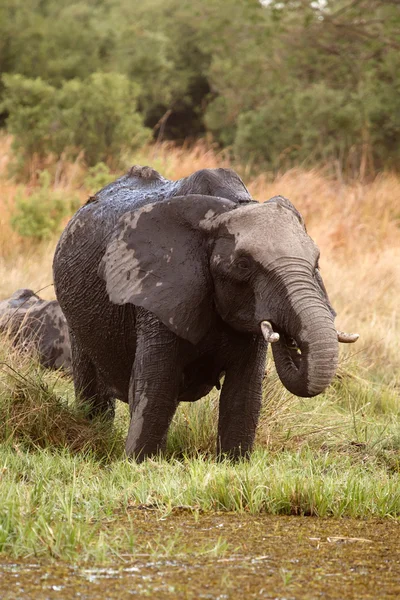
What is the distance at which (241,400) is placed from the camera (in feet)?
18.8

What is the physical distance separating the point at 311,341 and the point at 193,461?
124 centimetres

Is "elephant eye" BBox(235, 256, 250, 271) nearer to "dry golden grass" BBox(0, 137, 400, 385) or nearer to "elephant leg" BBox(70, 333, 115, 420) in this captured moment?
"elephant leg" BBox(70, 333, 115, 420)

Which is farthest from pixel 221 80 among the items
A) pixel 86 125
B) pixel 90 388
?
pixel 90 388

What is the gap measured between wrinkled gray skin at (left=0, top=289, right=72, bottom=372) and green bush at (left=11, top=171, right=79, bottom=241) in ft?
13.1

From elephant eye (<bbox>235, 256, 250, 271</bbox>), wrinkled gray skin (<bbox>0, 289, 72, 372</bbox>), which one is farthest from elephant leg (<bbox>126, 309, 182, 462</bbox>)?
wrinkled gray skin (<bbox>0, 289, 72, 372</bbox>)

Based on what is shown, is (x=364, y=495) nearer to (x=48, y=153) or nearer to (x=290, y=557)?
Result: (x=290, y=557)

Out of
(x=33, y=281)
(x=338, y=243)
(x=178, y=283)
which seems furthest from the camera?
(x=338, y=243)

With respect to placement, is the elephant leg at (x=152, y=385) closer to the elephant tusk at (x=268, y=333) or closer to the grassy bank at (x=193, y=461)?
the grassy bank at (x=193, y=461)

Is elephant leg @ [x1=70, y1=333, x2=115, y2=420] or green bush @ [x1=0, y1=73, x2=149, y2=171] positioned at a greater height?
elephant leg @ [x1=70, y1=333, x2=115, y2=420]

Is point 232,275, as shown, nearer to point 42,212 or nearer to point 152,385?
point 152,385

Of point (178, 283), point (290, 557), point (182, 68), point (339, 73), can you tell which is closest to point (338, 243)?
point (339, 73)

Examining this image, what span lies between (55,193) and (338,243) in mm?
3701

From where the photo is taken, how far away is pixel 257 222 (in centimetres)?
525

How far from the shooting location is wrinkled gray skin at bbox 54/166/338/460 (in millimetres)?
5086
